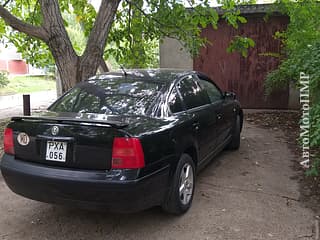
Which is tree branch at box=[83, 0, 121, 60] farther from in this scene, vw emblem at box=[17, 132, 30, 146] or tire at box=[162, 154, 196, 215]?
tire at box=[162, 154, 196, 215]

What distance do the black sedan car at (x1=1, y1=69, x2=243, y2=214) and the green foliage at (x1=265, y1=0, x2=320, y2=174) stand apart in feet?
4.18

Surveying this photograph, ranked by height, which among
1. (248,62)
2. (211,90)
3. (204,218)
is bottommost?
(204,218)

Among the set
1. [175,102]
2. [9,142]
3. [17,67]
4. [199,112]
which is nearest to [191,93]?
[199,112]

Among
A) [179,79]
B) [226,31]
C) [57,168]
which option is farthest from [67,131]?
[226,31]

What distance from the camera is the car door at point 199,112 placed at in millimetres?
3875

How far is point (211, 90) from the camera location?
16.3 ft

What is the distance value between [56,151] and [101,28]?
137 inches

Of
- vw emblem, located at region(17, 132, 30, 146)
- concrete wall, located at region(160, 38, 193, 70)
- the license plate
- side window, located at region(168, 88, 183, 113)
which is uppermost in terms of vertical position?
concrete wall, located at region(160, 38, 193, 70)

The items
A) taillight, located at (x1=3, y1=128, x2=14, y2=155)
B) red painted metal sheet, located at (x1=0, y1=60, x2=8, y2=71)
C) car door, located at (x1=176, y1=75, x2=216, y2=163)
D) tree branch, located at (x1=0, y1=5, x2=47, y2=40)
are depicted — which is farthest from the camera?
red painted metal sheet, located at (x1=0, y1=60, x2=8, y2=71)

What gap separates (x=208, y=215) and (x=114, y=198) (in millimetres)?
1215

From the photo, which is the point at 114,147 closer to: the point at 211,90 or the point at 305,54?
the point at 211,90

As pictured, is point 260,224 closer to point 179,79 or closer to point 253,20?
point 179,79

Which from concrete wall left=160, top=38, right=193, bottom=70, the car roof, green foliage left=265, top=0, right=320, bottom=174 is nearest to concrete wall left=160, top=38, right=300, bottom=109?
concrete wall left=160, top=38, right=193, bottom=70

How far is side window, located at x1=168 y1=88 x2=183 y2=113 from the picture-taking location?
3.61 m
